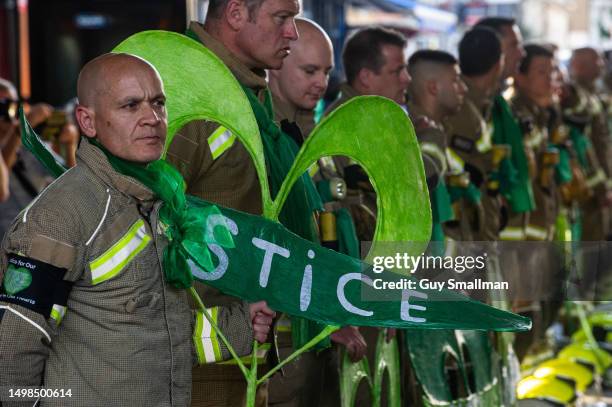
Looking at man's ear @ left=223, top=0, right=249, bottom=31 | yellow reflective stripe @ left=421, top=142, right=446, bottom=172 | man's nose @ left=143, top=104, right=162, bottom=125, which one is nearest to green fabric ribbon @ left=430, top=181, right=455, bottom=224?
yellow reflective stripe @ left=421, top=142, right=446, bottom=172

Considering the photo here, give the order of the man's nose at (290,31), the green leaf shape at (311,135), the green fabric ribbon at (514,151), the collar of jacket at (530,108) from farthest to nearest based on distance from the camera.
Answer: the collar of jacket at (530,108), the green fabric ribbon at (514,151), the man's nose at (290,31), the green leaf shape at (311,135)

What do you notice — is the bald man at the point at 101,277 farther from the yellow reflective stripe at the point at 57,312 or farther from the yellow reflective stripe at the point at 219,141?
the yellow reflective stripe at the point at 219,141

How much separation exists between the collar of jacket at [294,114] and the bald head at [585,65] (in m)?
6.80

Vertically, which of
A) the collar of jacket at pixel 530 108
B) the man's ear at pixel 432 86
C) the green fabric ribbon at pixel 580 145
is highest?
the green fabric ribbon at pixel 580 145

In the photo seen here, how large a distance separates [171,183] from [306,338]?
30.3 inches

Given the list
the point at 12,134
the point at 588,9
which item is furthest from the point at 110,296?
the point at 588,9

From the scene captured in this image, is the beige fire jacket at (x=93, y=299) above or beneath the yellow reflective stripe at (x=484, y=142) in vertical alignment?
beneath

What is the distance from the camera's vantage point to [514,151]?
662 cm


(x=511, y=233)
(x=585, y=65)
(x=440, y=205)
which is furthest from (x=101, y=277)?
(x=585, y=65)

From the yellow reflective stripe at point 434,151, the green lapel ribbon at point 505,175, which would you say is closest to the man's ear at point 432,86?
the yellow reflective stripe at point 434,151

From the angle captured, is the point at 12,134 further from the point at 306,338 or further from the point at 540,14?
the point at 540,14

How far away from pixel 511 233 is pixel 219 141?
3559 millimetres

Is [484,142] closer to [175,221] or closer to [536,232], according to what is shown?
[536,232]

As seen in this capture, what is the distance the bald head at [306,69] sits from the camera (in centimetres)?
432
